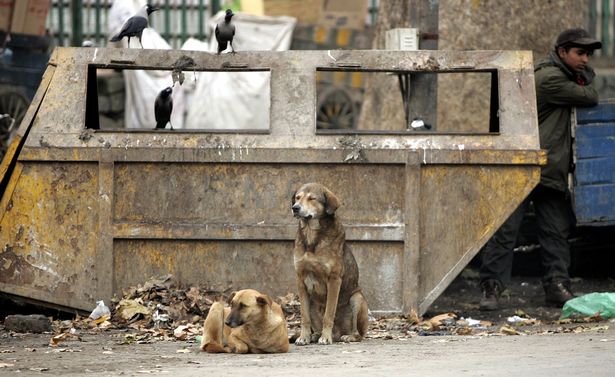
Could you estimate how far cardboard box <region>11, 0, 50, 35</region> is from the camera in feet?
53.9

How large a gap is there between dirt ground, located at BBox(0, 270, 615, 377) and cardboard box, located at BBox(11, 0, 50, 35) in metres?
7.96

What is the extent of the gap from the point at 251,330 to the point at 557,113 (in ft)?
13.0

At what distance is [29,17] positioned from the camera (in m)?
16.6

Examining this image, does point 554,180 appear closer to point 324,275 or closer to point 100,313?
point 324,275

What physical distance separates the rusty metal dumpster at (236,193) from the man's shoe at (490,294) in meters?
1.14

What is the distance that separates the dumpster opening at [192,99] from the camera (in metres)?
17.7

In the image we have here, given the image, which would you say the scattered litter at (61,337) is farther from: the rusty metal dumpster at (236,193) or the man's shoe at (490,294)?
the man's shoe at (490,294)

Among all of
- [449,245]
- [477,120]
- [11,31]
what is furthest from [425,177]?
[11,31]

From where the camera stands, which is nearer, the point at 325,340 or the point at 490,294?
the point at 325,340

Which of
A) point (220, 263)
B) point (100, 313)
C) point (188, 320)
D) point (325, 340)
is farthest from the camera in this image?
point (220, 263)

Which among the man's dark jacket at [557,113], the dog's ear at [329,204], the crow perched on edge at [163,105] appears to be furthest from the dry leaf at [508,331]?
the crow perched on edge at [163,105]

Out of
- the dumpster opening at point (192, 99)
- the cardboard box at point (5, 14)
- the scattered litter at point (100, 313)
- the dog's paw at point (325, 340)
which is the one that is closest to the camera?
the dog's paw at point (325, 340)

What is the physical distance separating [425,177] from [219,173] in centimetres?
150

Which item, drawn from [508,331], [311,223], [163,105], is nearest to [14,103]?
[163,105]
